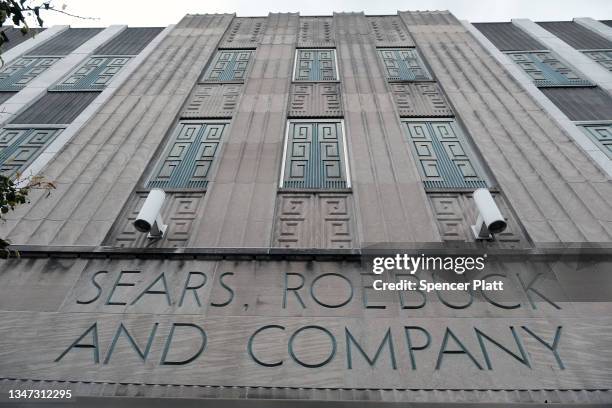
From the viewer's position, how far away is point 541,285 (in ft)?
19.9

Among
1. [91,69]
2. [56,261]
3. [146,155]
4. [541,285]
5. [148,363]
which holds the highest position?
[91,69]

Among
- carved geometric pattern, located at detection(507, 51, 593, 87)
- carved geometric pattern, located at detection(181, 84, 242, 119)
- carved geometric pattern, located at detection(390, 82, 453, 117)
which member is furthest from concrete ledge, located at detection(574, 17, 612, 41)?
carved geometric pattern, located at detection(181, 84, 242, 119)

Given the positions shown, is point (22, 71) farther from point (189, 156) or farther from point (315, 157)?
point (315, 157)

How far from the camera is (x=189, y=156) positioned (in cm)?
959

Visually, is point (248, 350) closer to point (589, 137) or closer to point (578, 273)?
point (578, 273)

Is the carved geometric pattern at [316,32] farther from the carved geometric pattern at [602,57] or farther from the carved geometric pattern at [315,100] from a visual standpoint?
the carved geometric pattern at [602,57]

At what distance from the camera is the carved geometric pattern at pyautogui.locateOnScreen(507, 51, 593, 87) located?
1227 cm

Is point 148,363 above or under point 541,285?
under

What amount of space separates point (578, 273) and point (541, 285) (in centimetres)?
74

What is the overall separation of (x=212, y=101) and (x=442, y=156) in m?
6.85

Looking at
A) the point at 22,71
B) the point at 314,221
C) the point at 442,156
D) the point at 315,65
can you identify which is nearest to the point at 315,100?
the point at 315,65

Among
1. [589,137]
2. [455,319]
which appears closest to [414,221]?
[455,319]

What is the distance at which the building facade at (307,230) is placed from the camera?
5031 millimetres

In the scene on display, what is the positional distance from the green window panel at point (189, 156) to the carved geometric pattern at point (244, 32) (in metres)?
6.34
